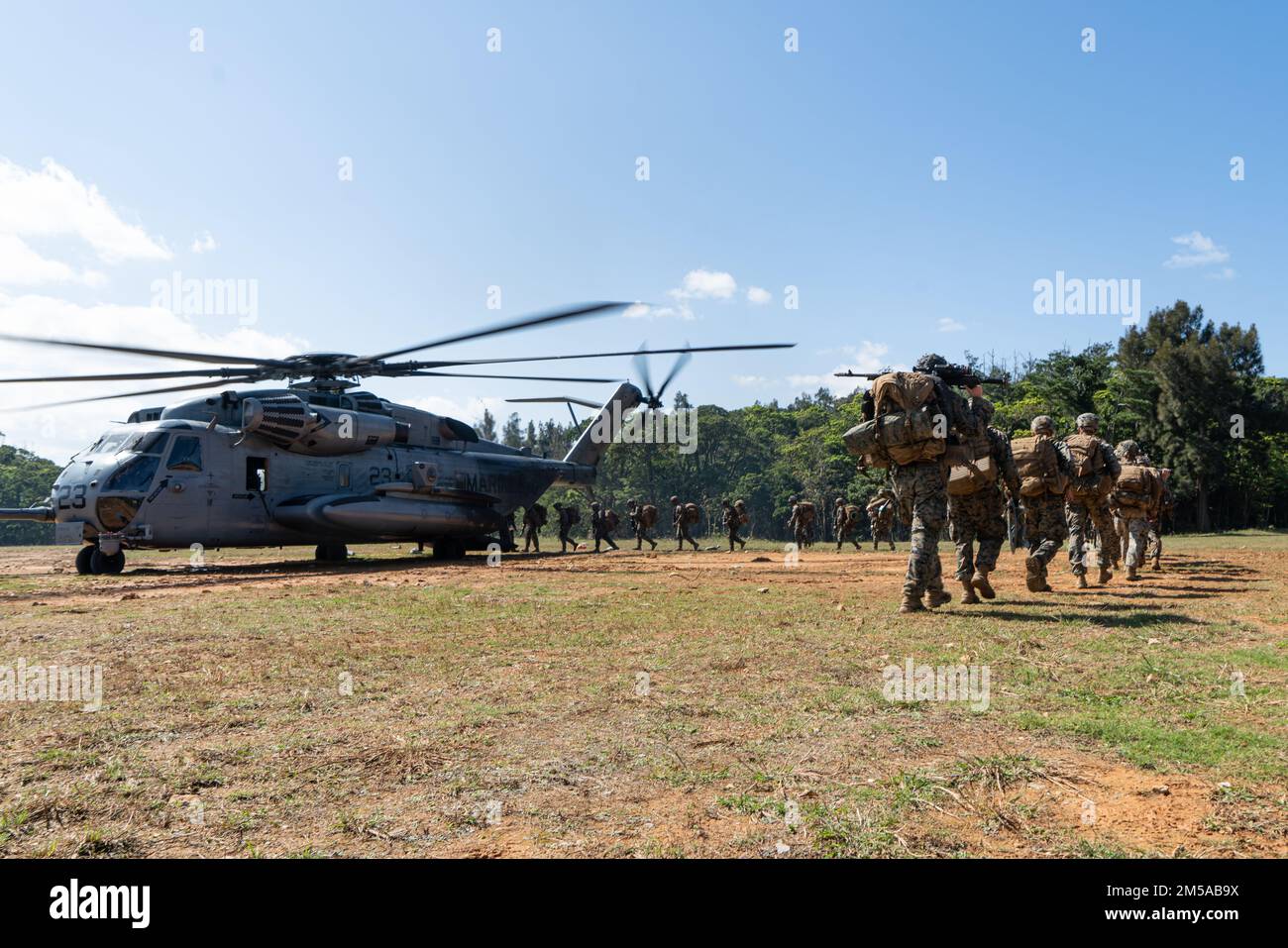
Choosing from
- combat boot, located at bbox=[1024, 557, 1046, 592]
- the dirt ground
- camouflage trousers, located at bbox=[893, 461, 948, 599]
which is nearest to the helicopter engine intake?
the dirt ground

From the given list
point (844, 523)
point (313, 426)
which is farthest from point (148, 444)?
point (844, 523)

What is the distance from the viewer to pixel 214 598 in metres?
10.4

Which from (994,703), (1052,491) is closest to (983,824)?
(994,703)

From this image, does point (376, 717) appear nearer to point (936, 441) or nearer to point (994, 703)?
point (994, 703)

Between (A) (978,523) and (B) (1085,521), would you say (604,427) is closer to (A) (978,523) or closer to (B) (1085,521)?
(B) (1085,521)

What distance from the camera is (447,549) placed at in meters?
21.1

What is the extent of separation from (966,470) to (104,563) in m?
14.0

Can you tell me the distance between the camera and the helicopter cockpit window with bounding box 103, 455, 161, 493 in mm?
14543

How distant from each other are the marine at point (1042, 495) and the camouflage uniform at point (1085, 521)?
0.59m

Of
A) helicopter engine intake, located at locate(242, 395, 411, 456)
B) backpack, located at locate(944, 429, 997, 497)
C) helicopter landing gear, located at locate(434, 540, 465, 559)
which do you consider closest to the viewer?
backpack, located at locate(944, 429, 997, 497)

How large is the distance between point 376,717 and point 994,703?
3378 mm

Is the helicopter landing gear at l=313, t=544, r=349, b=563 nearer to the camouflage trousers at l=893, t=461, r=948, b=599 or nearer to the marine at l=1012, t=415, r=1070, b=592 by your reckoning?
the camouflage trousers at l=893, t=461, r=948, b=599

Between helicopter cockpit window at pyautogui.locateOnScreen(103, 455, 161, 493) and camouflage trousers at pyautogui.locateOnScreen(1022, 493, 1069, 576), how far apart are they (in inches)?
551
